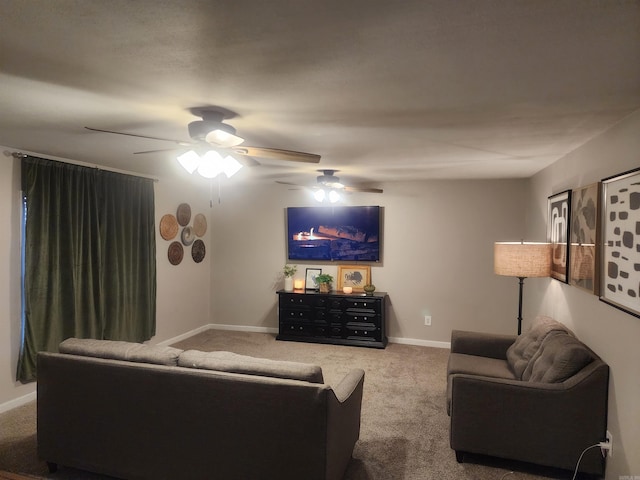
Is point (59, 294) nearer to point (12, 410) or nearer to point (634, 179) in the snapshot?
point (12, 410)

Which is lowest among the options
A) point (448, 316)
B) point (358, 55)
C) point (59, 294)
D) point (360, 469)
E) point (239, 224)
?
point (360, 469)

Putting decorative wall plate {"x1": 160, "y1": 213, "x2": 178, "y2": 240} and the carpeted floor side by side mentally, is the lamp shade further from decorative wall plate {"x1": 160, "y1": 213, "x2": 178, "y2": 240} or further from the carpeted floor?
decorative wall plate {"x1": 160, "y1": 213, "x2": 178, "y2": 240}

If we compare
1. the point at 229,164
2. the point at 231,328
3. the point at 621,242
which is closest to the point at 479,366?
the point at 621,242

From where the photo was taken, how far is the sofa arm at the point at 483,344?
3.53 metres

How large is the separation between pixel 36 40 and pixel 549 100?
2262 millimetres

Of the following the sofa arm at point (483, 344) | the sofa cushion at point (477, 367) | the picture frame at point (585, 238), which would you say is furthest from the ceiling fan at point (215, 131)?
the sofa arm at point (483, 344)

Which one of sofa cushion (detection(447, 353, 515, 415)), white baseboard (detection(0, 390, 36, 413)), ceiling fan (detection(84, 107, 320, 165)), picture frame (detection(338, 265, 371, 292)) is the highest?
ceiling fan (detection(84, 107, 320, 165))

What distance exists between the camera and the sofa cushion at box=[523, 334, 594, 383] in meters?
2.42

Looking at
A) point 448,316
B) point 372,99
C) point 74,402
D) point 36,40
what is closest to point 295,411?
point 74,402

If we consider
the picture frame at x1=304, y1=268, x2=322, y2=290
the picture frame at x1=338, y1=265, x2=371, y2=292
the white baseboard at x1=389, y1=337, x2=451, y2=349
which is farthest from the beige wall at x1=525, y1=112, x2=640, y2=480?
the picture frame at x1=304, y1=268, x2=322, y2=290

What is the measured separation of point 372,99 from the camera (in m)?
1.98

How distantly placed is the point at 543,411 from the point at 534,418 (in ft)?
0.23

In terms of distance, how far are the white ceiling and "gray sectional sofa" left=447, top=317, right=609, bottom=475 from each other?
4.97 ft

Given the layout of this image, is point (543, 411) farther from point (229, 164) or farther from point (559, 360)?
point (229, 164)
